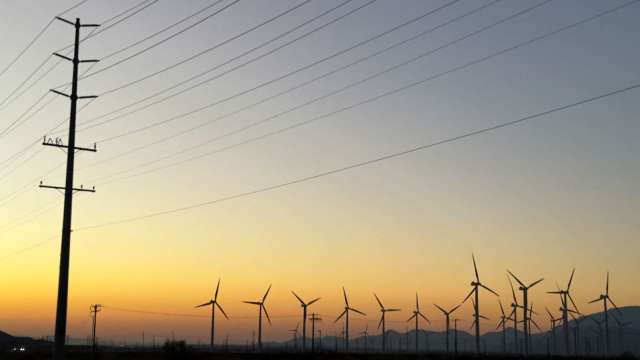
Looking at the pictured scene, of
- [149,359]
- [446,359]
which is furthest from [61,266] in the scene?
[446,359]

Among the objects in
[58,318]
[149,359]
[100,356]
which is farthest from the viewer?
[100,356]

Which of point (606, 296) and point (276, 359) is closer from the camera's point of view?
point (276, 359)

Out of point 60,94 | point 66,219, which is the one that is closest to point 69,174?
point 66,219

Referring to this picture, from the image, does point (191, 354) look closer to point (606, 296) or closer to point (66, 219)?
point (66, 219)

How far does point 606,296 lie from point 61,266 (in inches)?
6504

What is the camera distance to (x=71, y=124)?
60.6 m

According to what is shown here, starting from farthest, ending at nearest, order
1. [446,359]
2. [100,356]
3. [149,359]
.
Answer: [446,359] < [100,356] < [149,359]

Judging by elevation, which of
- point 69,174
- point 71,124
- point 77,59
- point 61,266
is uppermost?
point 77,59

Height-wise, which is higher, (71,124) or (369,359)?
(71,124)

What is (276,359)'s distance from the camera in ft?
378

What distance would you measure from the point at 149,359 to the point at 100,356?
13.3m

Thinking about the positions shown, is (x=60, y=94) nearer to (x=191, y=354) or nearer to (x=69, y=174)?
(x=69, y=174)

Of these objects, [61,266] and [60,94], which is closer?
[61,266]

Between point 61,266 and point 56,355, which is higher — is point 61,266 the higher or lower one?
the higher one
